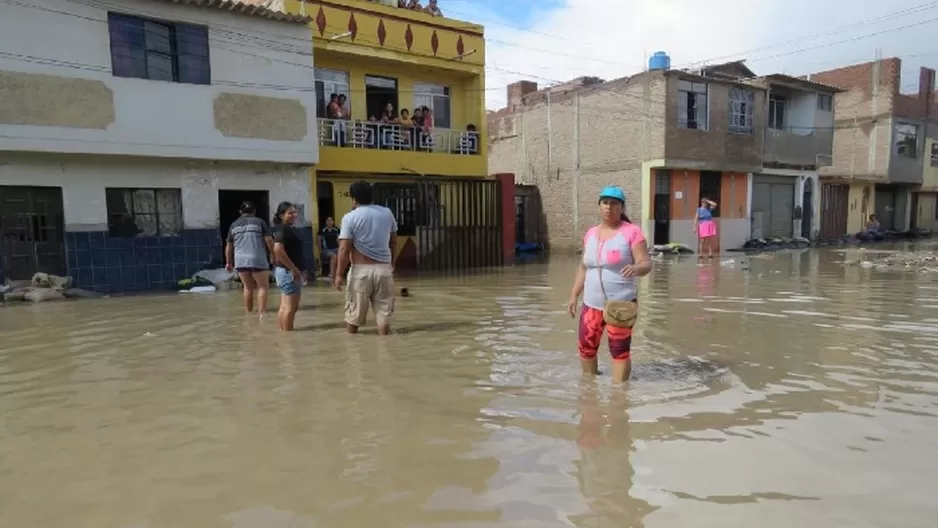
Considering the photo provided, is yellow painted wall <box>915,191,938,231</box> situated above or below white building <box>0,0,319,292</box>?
below

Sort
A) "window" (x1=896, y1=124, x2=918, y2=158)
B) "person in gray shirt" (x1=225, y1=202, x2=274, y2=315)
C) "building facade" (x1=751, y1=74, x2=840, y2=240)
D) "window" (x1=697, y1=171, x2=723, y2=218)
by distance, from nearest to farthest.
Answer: "person in gray shirt" (x1=225, y1=202, x2=274, y2=315) < "window" (x1=697, y1=171, x2=723, y2=218) < "building facade" (x1=751, y1=74, x2=840, y2=240) < "window" (x1=896, y1=124, x2=918, y2=158)

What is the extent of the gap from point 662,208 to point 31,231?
18907 millimetres

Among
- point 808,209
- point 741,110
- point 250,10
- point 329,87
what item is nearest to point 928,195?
point 808,209

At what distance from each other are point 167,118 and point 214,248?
9.24 feet

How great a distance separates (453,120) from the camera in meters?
18.4

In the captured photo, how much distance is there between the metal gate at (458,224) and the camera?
1634 centimetres

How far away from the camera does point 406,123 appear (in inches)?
656

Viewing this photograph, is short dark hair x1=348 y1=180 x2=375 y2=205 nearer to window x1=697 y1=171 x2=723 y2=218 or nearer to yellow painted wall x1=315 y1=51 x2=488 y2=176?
yellow painted wall x1=315 y1=51 x2=488 y2=176

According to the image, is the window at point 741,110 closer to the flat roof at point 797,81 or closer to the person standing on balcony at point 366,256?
the flat roof at point 797,81

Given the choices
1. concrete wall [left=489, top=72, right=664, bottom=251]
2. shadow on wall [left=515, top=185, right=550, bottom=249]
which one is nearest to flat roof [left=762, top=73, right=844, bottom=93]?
concrete wall [left=489, top=72, right=664, bottom=251]

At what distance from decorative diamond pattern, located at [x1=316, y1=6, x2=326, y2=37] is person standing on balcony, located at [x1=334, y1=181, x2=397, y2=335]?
9.77m

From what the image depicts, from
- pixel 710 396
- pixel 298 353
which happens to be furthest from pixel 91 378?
pixel 710 396

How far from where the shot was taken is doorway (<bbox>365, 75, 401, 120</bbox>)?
16812 mm

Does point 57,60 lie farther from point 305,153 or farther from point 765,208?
point 765,208
